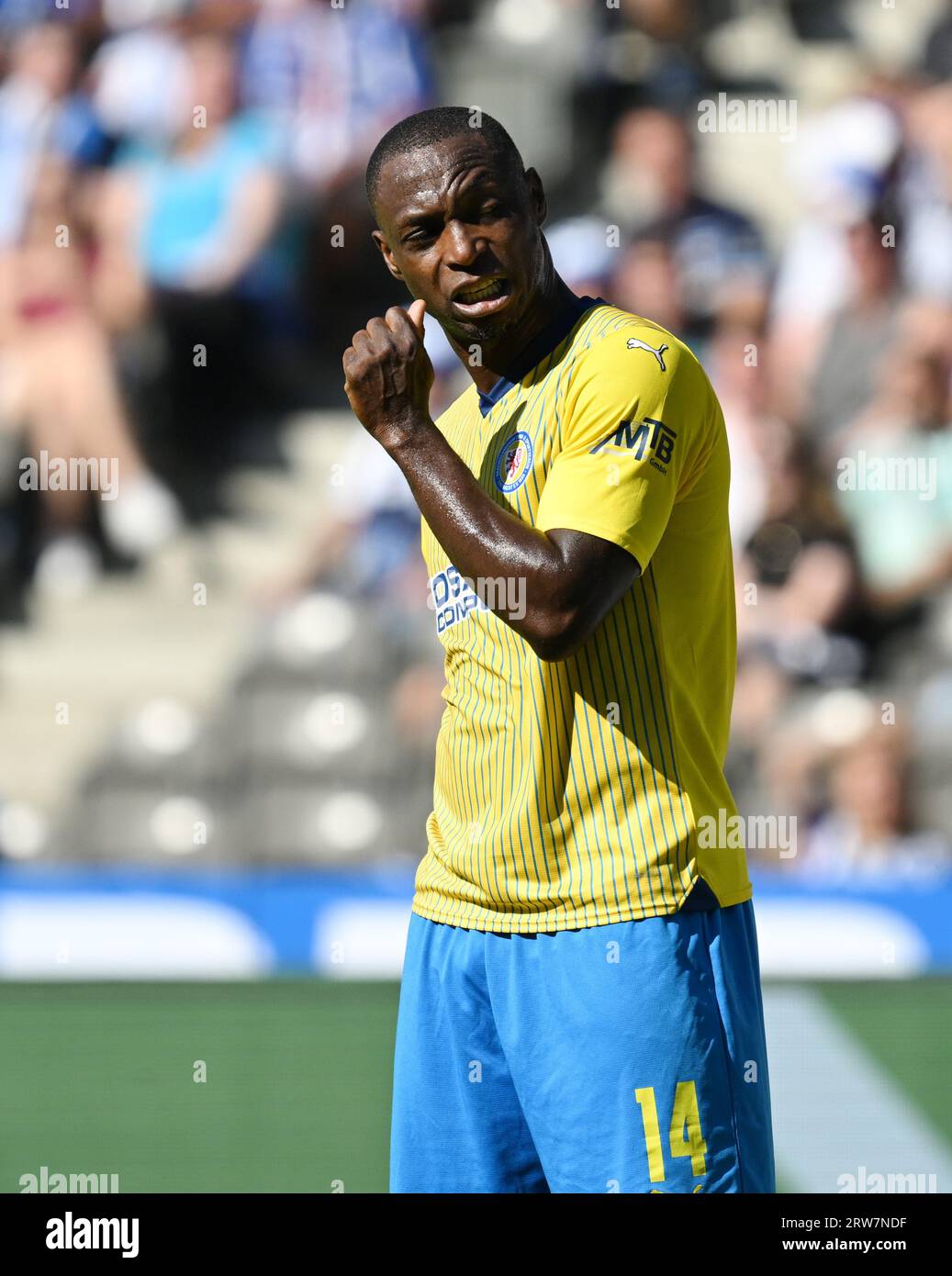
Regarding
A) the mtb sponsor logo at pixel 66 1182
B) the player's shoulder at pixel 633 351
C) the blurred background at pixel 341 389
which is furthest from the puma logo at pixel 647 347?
the blurred background at pixel 341 389

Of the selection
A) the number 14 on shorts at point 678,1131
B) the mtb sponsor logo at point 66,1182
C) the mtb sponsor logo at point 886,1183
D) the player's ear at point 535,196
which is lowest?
the mtb sponsor logo at point 886,1183

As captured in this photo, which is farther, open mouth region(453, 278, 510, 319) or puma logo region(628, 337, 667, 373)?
open mouth region(453, 278, 510, 319)

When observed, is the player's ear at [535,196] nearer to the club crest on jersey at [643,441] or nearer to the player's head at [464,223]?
the player's head at [464,223]

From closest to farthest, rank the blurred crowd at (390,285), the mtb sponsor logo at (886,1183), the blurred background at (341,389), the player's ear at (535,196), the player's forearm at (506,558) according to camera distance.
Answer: the player's forearm at (506,558) < the player's ear at (535,196) < the mtb sponsor logo at (886,1183) < the blurred background at (341,389) < the blurred crowd at (390,285)

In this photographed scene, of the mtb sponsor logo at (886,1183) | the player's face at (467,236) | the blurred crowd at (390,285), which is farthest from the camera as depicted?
the blurred crowd at (390,285)

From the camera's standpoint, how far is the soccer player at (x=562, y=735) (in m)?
1.81

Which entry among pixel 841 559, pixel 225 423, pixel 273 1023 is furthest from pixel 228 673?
pixel 841 559

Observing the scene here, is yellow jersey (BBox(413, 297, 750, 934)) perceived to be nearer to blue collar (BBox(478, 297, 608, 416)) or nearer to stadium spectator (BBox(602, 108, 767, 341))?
blue collar (BBox(478, 297, 608, 416))

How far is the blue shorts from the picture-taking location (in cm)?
182

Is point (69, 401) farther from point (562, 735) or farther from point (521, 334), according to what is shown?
point (562, 735)

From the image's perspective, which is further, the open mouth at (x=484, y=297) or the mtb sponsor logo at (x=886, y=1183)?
the mtb sponsor logo at (x=886, y=1183)

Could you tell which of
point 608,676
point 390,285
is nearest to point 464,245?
point 608,676

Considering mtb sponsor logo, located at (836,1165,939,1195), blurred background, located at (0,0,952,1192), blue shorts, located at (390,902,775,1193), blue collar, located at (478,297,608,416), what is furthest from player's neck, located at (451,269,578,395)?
blurred background, located at (0,0,952,1192)

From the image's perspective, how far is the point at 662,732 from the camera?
1.89 meters
